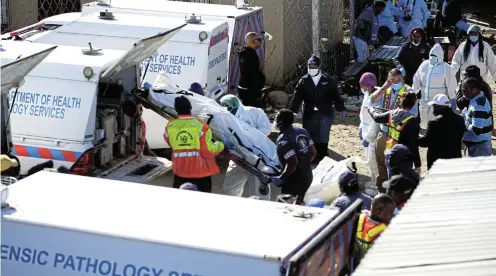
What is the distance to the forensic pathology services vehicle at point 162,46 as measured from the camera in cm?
1153

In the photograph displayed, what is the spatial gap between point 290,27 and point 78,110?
302 inches

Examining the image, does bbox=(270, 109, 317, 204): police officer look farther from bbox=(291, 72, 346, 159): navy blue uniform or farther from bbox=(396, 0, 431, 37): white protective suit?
bbox=(396, 0, 431, 37): white protective suit

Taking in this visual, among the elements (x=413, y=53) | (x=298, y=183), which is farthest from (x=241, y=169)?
(x=413, y=53)

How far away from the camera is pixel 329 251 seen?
→ 6012 mm

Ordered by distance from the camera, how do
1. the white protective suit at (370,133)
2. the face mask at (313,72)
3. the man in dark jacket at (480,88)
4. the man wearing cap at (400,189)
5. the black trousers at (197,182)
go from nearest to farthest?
1. the man wearing cap at (400,189)
2. the black trousers at (197,182)
3. the white protective suit at (370,133)
4. the man in dark jacket at (480,88)
5. the face mask at (313,72)

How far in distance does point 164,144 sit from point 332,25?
664 centimetres

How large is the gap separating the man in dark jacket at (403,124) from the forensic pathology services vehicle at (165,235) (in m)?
4.07

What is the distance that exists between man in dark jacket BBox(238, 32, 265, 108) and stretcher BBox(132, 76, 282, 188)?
11.2 feet

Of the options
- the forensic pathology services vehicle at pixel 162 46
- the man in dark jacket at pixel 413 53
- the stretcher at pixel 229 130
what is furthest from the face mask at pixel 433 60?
the stretcher at pixel 229 130

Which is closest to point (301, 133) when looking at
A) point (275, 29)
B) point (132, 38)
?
point (132, 38)

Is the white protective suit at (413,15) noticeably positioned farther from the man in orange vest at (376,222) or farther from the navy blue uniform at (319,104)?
the man in orange vest at (376,222)

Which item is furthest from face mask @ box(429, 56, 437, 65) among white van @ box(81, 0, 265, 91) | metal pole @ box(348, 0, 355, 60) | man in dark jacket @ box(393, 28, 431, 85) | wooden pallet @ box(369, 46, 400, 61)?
metal pole @ box(348, 0, 355, 60)

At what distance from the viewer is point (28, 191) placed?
22.0 feet

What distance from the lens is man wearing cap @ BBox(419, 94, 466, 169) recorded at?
1048 cm
